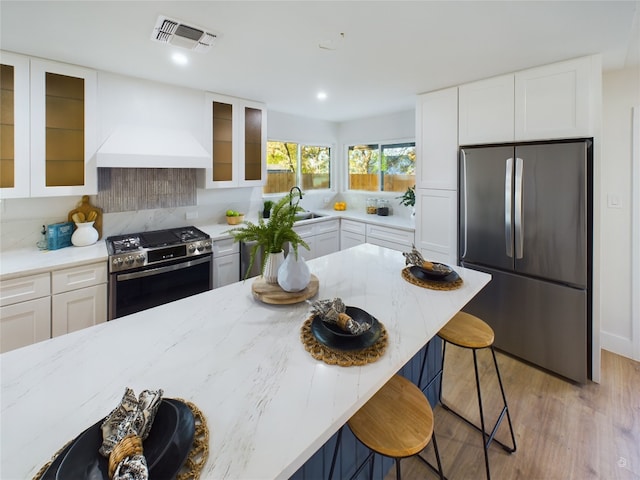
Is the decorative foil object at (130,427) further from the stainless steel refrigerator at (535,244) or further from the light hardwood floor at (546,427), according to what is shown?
the stainless steel refrigerator at (535,244)

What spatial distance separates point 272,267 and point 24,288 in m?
1.84

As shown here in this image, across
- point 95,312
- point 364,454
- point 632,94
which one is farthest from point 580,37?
point 95,312

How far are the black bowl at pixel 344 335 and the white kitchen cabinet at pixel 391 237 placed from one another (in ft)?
7.82

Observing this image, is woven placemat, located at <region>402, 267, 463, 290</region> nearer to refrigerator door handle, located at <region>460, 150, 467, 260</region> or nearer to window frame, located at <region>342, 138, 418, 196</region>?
refrigerator door handle, located at <region>460, 150, 467, 260</region>

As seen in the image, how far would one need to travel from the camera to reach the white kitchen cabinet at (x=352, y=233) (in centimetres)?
413

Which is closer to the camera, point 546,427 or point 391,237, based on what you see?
point 546,427

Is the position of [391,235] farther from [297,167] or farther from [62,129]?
[62,129]

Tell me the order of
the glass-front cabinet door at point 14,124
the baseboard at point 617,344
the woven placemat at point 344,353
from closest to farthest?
the woven placemat at point 344,353
the glass-front cabinet door at point 14,124
the baseboard at point 617,344

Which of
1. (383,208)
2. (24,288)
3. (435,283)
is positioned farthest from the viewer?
(383,208)

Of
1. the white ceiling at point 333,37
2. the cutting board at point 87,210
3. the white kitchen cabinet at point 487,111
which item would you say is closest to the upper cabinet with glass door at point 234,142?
the white ceiling at point 333,37

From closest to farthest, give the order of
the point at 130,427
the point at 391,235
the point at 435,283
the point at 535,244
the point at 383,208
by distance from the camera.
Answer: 1. the point at 130,427
2. the point at 435,283
3. the point at 535,244
4. the point at 391,235
5. the point at 383,208

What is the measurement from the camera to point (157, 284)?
2547 mm

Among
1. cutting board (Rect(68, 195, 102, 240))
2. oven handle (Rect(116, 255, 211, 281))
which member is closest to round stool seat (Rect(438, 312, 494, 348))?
oven handle (Rect(116, 255, 211, 281))

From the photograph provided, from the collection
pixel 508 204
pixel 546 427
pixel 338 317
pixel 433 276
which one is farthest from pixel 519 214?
pixel 338 317
